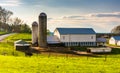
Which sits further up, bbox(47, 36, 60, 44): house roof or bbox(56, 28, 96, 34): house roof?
bbox(56, 28, 96, 34): house roof

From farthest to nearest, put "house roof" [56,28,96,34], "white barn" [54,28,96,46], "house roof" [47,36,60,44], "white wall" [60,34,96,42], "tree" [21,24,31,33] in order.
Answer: "tree" [21,24,31,33] < "house roof" [56,28,96,34] < "white barn" [54,28,96,46] < "white wall" [60,34,96,42] < "house roof" [47,36,60,44]

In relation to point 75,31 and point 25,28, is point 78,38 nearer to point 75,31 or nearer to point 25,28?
point 75,31

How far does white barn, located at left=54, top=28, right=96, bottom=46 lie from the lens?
73562 mm

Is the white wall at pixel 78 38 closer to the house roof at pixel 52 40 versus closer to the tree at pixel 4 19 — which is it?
the house roof at pixel 52 40

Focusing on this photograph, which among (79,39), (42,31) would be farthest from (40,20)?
(79,39)

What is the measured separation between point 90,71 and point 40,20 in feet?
143

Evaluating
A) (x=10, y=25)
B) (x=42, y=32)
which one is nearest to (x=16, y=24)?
(x=10, y=25)

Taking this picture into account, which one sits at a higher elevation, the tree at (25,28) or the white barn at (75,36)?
the tree at (25,28)

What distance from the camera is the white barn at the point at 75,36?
73.6m

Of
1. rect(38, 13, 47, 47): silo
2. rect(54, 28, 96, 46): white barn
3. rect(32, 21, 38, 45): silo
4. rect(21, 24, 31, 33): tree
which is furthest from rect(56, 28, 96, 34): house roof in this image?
rect(21, 24, 31, 33): tree

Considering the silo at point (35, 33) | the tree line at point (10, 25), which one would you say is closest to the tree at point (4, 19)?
the tree line at point (10, 25)

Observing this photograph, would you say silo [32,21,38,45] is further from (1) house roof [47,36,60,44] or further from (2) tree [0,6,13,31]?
(2) tree [0,6,13,31]

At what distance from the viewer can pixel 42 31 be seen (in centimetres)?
6612

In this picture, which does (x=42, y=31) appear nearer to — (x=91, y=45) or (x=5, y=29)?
(x=91, y=45)
